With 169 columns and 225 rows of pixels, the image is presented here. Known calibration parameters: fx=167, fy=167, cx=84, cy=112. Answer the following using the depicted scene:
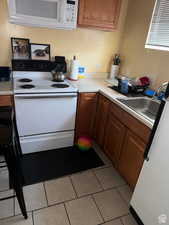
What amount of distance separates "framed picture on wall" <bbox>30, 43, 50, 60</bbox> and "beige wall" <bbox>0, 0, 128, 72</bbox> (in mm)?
65

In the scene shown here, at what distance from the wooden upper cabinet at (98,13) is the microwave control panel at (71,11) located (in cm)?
9

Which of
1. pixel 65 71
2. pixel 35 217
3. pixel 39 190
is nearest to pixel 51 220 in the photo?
pixel 35 217

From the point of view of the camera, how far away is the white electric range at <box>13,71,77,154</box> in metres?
1.86

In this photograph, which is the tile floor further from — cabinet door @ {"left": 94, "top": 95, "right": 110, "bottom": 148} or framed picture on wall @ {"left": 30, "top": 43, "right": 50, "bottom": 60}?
framed picture on wall @ {"left": 30, "top": 43, "right": 50, "bottom": 60}

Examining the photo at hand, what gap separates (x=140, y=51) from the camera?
89.3 inches

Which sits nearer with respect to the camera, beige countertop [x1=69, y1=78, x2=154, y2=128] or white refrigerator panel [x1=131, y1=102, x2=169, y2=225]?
white refrigerator panel [x1=131, y1=102, x2=169, y2=225]

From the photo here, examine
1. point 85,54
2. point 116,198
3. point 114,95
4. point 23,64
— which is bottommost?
point 116,198

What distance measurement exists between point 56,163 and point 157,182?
1.22 m

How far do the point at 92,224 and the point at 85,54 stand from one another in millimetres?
2118

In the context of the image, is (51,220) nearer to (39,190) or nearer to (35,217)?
(35,217)

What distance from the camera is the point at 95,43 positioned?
A: 98.0 inches

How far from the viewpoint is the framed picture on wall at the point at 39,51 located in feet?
7.15

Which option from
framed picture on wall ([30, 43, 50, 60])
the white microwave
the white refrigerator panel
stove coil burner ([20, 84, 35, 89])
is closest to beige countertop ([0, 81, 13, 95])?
stove coil burner ([20, 84, 35, 89])

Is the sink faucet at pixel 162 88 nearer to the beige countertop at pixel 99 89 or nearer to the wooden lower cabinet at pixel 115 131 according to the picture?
the beige countertop at pixel 99 89
